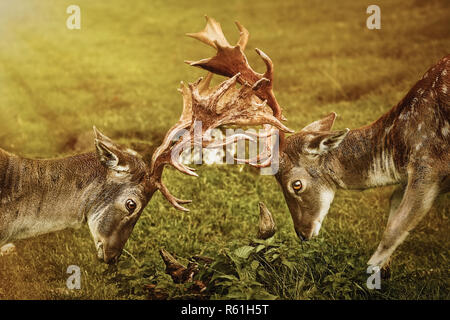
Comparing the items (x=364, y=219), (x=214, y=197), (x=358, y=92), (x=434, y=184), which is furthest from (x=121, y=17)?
(x=434, y=184)

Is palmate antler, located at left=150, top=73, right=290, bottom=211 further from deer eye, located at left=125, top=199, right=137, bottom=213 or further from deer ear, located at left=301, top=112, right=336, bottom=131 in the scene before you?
deer ear, located at left=301, top=112, right=336, bottom=131

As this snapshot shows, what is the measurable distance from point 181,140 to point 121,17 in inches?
347

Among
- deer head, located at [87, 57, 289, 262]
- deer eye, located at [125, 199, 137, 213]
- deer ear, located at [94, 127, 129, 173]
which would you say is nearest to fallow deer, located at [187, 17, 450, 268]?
deer head, located at [87, 57, 289, 262]

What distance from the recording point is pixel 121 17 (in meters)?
13.2

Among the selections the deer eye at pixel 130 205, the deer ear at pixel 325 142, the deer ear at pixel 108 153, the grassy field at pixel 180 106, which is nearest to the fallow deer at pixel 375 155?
the deer ear at pixel 325 142

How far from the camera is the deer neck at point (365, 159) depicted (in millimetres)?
5395

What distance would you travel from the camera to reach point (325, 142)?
17.7ft

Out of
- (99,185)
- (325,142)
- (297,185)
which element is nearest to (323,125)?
(325,142)

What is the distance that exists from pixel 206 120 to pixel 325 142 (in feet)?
3.54

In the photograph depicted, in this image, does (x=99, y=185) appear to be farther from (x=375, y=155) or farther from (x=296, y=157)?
(x=375, y=155)

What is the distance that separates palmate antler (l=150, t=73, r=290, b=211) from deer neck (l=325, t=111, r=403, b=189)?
701mm

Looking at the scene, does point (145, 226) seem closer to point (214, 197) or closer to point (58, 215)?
point (214, 197)

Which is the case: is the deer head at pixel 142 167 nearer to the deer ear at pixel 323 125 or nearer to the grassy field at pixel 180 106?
the grassy field at pixel 180 106

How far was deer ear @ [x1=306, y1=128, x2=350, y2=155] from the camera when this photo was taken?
5.30 metres
